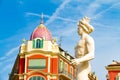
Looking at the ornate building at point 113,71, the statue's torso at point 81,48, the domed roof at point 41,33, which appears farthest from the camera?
the domed roof at point 41,33

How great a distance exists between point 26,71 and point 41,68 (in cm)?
213

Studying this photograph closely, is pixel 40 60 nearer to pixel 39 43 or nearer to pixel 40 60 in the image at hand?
pixel 40 60

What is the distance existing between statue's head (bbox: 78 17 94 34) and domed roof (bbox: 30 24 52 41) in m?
47.5

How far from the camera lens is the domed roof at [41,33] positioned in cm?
5909

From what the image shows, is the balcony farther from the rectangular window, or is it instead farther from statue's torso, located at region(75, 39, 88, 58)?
statue's torso, located at region(75, 39, 88, 58)

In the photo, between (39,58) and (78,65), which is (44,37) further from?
(78,65)

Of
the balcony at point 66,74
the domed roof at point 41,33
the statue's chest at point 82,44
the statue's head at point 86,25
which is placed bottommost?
the statue's chest at point 82,44

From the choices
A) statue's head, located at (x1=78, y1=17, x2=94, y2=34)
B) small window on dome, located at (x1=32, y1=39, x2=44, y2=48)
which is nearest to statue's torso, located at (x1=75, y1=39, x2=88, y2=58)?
statue's head, located at (x1=78, y1=17, x2=94, y2=34)

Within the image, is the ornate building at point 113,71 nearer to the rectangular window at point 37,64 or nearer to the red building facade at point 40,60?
the red building facade at point 40,60

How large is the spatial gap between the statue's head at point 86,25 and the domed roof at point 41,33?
4754cm

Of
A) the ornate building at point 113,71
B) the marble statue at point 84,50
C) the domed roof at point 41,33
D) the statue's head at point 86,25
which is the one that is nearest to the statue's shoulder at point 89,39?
the marble statue at point 84,50

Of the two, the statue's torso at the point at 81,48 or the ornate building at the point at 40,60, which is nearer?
the statue's torso at the point at 81,48

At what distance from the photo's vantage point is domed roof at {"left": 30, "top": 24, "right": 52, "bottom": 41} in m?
59.1

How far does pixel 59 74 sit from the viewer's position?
57688mm
